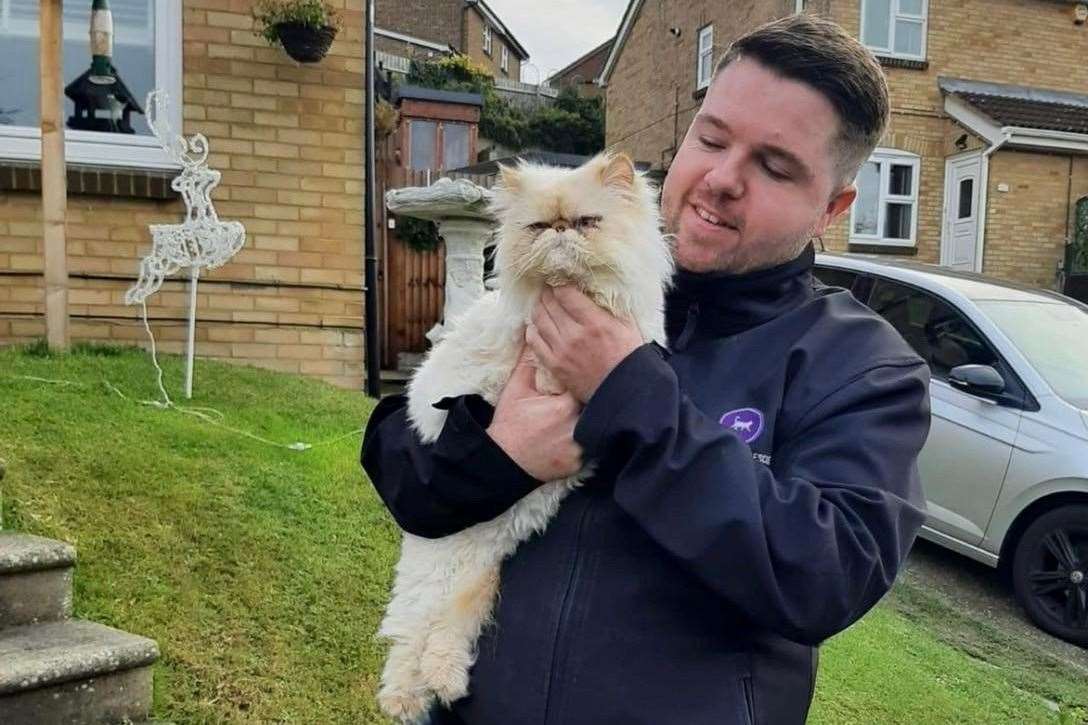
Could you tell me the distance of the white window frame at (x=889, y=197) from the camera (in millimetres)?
14477

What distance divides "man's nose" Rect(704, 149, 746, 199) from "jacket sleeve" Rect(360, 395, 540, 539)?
46cm

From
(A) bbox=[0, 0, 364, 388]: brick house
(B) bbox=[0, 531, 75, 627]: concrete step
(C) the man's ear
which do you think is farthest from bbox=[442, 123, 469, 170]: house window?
(C) the man's ear

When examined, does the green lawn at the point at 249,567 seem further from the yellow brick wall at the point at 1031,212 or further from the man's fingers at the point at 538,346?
the yellow brick wall at the point at 1031,212

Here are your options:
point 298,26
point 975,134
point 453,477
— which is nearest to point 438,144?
point 975,134

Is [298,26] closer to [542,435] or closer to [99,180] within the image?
[99,180]

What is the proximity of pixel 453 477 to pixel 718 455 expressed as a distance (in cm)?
36

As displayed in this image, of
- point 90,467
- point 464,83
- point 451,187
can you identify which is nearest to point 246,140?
point 451,187

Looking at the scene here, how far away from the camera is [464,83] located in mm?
25203

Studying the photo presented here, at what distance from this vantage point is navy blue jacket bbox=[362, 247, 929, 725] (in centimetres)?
98

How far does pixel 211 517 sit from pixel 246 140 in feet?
9.84

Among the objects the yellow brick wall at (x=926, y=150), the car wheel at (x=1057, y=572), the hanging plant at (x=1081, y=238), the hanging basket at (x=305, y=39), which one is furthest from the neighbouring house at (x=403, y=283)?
the hanging plant at (x=1081, y=238)

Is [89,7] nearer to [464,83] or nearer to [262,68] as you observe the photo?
[262,68]

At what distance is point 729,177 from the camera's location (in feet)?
4.03

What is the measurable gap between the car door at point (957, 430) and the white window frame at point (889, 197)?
9.76m
